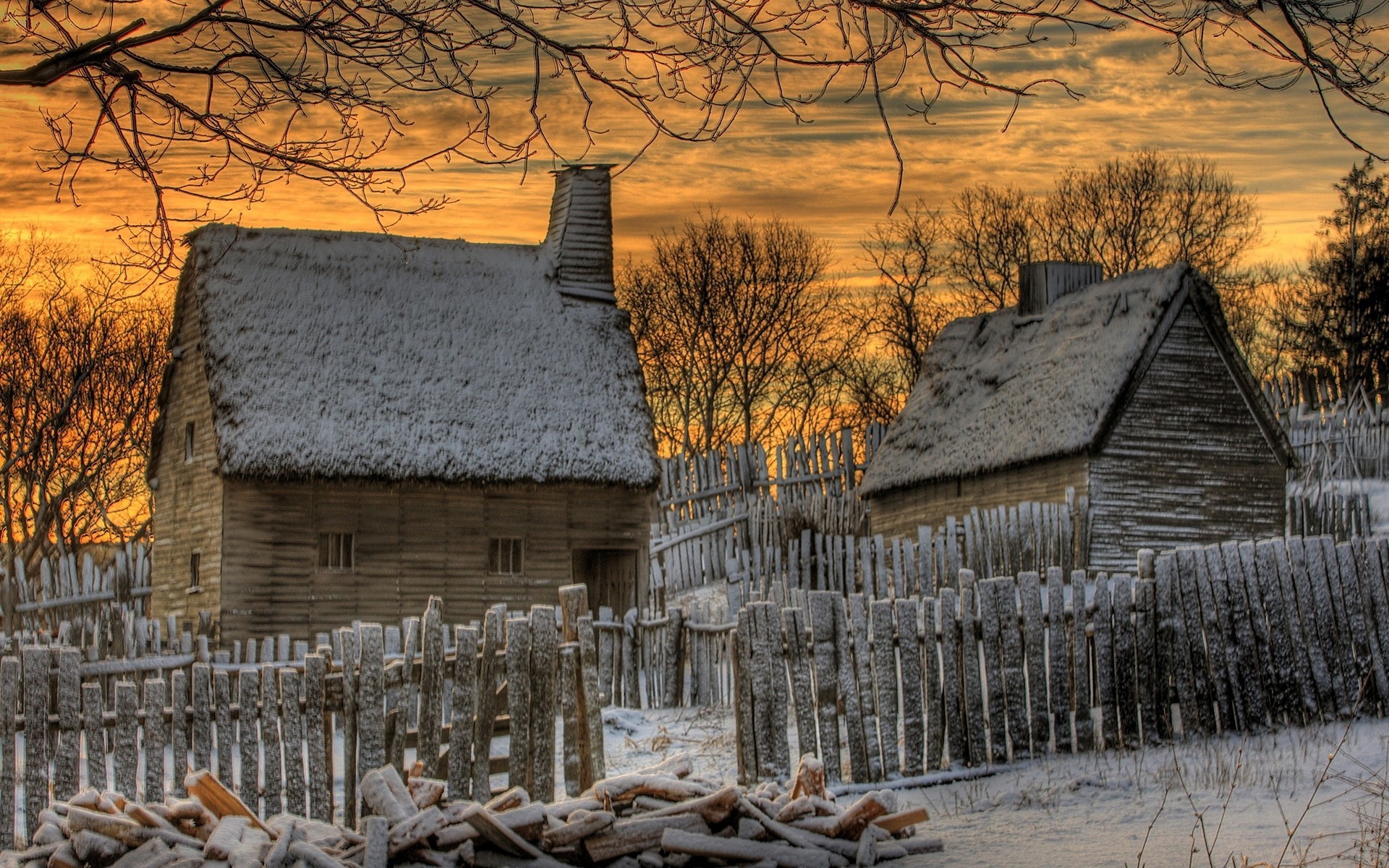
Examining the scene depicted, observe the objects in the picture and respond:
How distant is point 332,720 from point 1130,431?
1811 centimetres

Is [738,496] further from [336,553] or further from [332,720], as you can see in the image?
[332,720]

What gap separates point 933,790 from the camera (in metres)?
11.2

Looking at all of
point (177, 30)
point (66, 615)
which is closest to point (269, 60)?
point (177, 30)

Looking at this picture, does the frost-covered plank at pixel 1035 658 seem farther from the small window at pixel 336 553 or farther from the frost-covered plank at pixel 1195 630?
the small window at pixel 336 553

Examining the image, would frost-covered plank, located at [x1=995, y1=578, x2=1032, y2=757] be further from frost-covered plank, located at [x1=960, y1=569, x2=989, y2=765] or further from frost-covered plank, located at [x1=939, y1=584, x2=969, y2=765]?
frost-covered plank, located at [x1=939, y1=584, x2=969, y2=765]

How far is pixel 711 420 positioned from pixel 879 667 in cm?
3198

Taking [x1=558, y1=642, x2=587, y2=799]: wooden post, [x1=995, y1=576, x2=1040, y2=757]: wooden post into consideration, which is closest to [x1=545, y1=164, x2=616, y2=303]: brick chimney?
[x1=995, y1=576, x2=1040, y2=757]: wooden post

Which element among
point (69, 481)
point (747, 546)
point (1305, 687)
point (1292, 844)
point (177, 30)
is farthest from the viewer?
point (69, 481)

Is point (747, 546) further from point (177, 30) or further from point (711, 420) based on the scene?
point (177, 30)

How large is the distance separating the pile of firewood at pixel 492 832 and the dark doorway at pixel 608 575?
17242mm

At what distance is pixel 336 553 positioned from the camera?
79.8 feet

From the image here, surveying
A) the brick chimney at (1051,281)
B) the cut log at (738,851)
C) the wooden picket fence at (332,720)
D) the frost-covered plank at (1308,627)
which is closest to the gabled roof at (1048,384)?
the brick chimney at (1051,281)

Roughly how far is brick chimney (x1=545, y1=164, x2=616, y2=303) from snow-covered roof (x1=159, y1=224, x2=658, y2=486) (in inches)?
15.9

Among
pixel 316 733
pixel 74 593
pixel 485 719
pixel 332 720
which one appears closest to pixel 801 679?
pixel 485 719
